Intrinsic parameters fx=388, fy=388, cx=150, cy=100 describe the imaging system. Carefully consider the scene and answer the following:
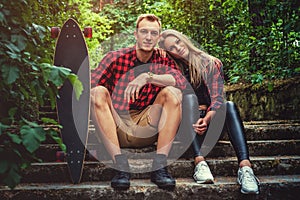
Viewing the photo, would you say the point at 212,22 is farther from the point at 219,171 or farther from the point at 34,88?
the point at 34,88

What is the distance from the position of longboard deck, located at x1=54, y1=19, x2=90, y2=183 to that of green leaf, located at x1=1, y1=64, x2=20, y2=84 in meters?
0.92

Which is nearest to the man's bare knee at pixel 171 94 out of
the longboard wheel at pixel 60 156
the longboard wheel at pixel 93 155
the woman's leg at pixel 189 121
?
the woman's leg at pixel 189 121

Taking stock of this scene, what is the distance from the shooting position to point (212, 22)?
5762mm

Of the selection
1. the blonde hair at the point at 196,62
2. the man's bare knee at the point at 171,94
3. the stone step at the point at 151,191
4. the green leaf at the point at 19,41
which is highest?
the green leaf at the point at 19,41

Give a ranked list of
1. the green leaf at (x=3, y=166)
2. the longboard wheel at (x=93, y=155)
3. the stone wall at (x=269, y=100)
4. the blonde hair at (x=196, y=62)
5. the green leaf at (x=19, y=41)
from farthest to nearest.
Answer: the stone wall at (x=269, y=100) → the blonde hair at (x=196, y=62) → the longboard wheel at (x=93, y=155) → the green leaf at (x=19, y=41) → the green leaf at (x=3, y=166)

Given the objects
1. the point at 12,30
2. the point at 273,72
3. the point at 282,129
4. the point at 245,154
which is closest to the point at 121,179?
the point at 245,154

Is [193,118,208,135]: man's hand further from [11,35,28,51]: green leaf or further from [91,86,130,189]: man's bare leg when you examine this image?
[11,35,28,51]: green leaf

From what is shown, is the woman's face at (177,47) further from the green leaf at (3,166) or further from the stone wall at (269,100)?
the green leaf at (3,166)

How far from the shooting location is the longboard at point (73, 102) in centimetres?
252

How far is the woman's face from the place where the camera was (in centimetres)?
301

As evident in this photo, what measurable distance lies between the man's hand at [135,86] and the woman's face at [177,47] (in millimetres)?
478

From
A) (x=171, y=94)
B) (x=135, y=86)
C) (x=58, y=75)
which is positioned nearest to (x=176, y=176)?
(x=171, y=94)

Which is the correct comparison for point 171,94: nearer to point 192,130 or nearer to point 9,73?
point 192,130

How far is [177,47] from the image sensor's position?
300 centimetres
